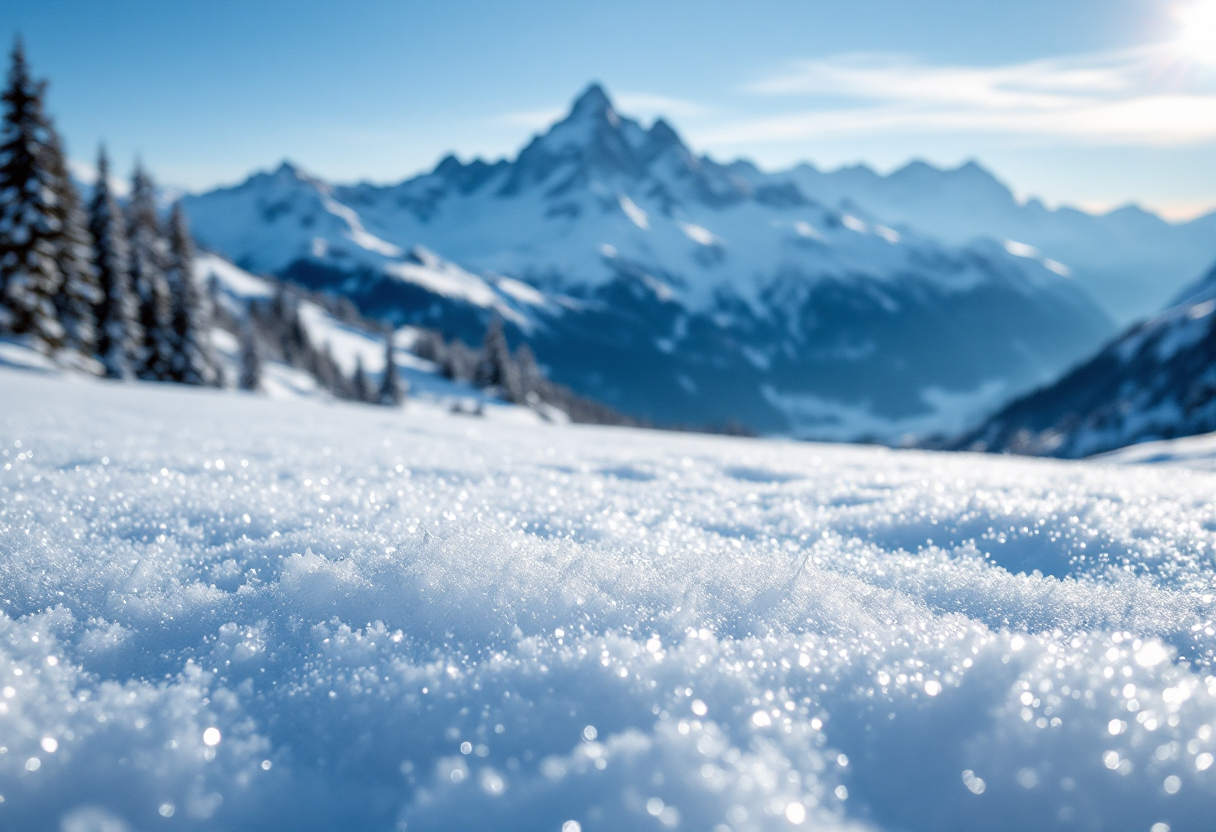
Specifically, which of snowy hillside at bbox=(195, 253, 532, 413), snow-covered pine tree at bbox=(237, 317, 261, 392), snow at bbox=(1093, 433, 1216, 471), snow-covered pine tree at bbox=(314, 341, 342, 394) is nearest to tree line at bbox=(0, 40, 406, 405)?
snowy hillside at bbox=(195, 253, 532, 413)

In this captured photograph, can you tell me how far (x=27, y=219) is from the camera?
24641 mm

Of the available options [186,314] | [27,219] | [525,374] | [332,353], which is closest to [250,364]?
[186,314]

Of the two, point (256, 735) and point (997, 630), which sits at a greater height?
point (997, 630)

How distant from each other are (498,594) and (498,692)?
19.9 inches

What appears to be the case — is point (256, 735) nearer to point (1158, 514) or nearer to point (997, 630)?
point (997, 630)

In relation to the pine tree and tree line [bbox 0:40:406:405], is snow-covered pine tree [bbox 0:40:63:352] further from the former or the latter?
the pine tree

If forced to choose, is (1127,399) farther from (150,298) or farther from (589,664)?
(589,664)

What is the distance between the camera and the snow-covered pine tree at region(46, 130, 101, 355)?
2614cm

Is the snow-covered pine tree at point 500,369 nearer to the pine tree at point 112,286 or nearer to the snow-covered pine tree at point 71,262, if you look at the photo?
the pine tree at point 112,286

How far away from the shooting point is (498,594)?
89.2 inches

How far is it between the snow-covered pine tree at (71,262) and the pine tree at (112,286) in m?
1.34

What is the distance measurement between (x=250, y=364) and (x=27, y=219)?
1860cm

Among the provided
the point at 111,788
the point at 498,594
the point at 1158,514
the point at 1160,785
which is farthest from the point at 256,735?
the point at 1158,514

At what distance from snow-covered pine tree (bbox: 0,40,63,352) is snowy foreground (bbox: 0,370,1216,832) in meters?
28.1
